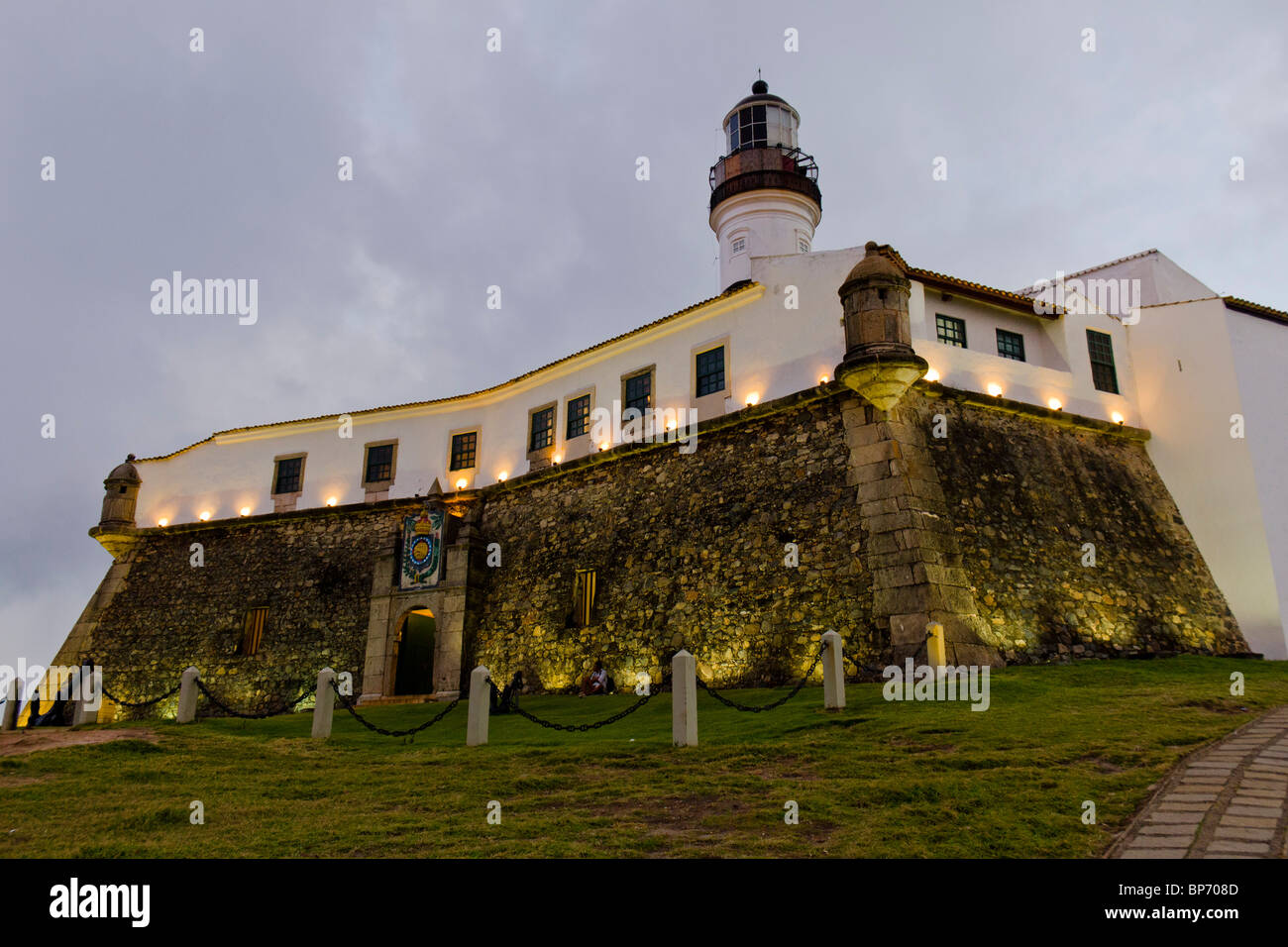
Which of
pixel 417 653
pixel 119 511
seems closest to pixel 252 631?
pixel 417 653

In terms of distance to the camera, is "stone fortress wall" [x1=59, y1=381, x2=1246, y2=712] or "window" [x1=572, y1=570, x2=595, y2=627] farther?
"window" [x1=572, y1=570, x2=595, y2=627]

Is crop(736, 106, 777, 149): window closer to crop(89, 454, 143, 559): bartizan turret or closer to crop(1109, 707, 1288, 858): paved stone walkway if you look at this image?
crop(89, 454, 143, 559): bartizan turret

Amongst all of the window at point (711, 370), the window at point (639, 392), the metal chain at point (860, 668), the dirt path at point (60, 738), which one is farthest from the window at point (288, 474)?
the metal chain at point (860, 668)

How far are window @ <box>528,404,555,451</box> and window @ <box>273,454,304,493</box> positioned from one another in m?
8.26

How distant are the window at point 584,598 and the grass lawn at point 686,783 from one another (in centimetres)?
664

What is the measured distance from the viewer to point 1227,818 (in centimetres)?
535

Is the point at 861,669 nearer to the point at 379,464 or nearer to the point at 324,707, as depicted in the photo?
the point at 324,707

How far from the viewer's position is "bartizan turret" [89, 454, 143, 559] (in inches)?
1097

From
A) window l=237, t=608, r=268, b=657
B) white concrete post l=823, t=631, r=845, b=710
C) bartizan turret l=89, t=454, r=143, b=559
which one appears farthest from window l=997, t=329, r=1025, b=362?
A: bartizan turret l=89, t=454, r=143, b=559

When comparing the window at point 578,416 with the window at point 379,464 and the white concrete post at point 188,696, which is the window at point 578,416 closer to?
the window at point 379,464

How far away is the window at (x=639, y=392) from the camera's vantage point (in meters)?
21.5

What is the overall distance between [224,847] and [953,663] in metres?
11.0
